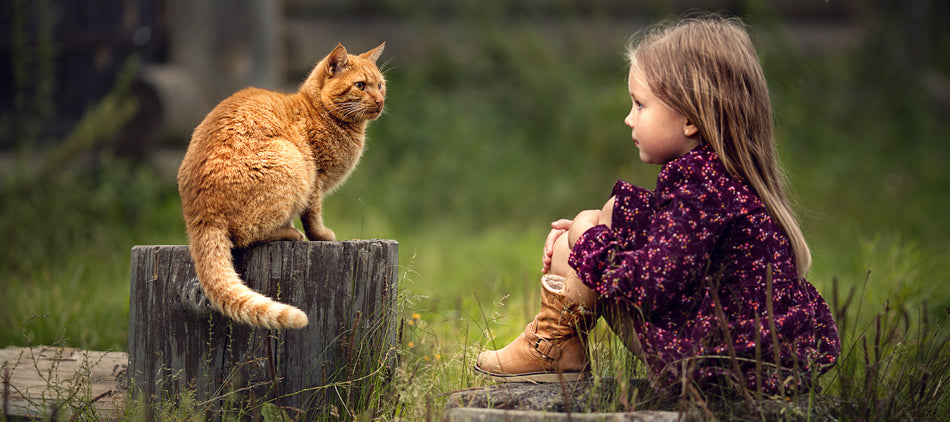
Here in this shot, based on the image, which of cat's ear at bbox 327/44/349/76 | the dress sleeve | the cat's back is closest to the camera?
the dress sleeve

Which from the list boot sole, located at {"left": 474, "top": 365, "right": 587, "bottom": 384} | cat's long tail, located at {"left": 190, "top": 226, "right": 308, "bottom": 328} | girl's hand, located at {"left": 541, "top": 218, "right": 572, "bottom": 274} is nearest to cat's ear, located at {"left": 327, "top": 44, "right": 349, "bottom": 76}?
cat's long tail, located at {"left": 190, "top": 226, "right": 308, "bottom": 328}

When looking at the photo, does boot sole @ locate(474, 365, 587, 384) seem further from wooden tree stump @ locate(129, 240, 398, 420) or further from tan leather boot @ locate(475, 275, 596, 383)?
wooden tree stump @ locate(129, 240, 398, 420)

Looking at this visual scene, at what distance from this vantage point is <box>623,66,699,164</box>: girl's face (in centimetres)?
216

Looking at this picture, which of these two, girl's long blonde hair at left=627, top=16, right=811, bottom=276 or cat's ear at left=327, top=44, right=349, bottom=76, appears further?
cat's ear at left=327, top=44, right=349, bottom=76

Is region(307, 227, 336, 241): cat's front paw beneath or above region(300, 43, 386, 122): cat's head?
beneath

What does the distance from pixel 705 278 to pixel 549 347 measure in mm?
551

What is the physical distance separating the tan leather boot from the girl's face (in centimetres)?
49

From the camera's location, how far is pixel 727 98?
6.93 feet

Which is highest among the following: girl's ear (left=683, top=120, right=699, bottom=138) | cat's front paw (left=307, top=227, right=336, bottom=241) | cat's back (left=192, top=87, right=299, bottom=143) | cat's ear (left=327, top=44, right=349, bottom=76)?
cat's ear (left=327, top=44, right=349, bottom=76)

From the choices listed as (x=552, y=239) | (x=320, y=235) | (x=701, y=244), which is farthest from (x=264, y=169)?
(x=701, y=244)

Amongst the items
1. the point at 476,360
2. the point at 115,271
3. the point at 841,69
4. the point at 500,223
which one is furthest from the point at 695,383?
the point at 841,69

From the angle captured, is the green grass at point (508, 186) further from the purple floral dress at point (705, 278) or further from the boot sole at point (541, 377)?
the purple floral dress at point (705, 278)

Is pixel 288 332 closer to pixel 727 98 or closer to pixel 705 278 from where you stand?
pixel 705 278

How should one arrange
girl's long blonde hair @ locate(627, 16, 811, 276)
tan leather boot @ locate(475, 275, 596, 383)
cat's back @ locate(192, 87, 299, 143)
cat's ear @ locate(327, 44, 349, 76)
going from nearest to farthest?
girl's long blonde hair @ locate(627, 16, 811, 276)
tan leather boot @ locate(475, 275, 596, 383)
cat's back @ locate(192, 87, 299, 143)
cat's ear @ locate(327, 44, 349, 76)
